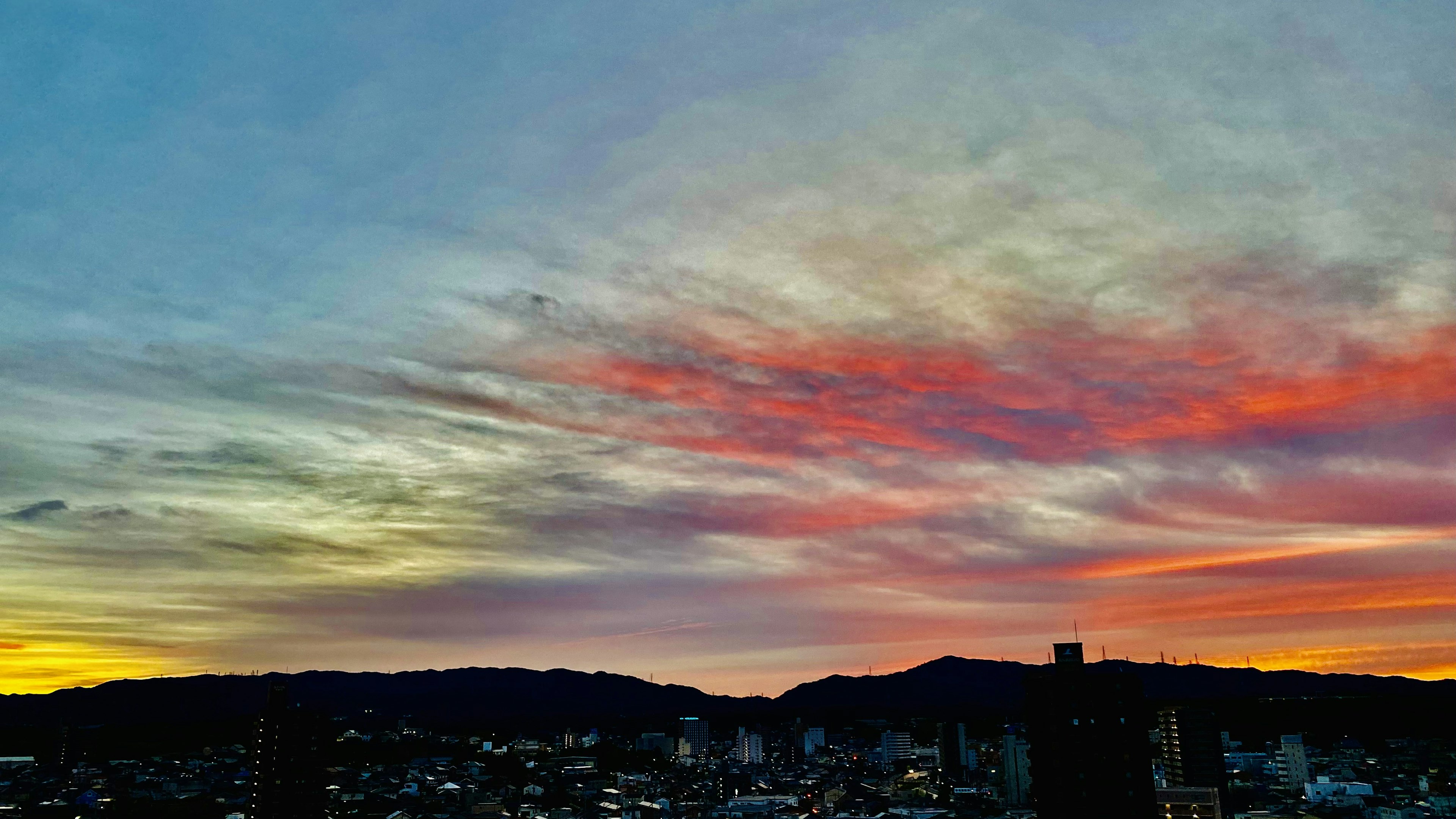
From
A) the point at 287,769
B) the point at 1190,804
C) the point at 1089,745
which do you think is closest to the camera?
the point at 1089,745

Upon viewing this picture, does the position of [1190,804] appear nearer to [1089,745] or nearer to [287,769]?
[1089,745]

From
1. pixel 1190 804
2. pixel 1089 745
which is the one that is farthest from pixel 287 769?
pixel 1190 804

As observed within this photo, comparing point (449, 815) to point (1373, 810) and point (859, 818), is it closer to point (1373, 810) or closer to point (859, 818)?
point (859, 818)

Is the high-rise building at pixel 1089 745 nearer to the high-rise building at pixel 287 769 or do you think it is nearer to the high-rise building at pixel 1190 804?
the high-rise building at pixel 1190 804

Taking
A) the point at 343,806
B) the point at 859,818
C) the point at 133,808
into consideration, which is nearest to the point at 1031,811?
the point at 859,818

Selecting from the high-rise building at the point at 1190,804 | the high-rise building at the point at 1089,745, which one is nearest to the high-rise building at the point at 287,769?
the high-rise building at the point at 1089,745

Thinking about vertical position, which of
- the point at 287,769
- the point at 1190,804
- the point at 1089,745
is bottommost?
the point at 1190,804

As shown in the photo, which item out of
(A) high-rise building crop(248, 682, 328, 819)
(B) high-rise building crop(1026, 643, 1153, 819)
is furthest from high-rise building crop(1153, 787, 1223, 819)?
(A) high-rise building crop(248, 682, 328, 819)

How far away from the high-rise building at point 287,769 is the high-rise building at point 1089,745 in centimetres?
9724

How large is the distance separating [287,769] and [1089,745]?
105 meters

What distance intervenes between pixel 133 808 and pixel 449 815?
57220 millimetres

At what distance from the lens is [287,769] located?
450ft

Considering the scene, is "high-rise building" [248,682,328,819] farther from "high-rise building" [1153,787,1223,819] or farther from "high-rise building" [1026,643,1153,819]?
"high-rise building" [1153,787,1223,819]

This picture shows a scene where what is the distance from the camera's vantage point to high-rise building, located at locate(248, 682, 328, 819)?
443ft
